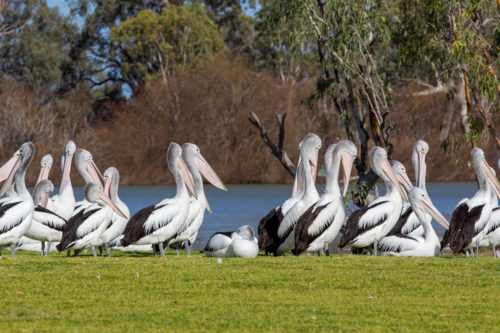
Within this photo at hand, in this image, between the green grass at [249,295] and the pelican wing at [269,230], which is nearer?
the green grass at [249,295]

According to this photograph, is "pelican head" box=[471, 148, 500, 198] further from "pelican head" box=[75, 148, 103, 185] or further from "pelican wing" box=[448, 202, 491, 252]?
"pelican head" box=[75, 148, 103, 185]

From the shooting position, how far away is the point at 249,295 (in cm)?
597

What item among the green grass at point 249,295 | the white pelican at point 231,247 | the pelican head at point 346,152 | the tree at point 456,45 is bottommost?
the green grass at point 249,295

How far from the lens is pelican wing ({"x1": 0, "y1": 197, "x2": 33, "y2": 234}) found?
8.21 meters

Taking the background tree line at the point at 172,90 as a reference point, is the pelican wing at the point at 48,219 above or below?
below

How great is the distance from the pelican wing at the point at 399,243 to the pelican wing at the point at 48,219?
4704 millimetres

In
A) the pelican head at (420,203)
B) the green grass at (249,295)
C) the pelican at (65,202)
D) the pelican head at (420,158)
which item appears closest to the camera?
the green grass at (249,295)

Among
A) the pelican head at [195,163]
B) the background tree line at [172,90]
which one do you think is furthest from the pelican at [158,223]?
the background tree line at [172,90]

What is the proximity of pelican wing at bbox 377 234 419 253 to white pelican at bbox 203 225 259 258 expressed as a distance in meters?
2.08

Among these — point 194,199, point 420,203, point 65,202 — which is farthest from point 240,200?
point 420,203

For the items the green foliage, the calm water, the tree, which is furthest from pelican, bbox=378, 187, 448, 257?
the green foliage

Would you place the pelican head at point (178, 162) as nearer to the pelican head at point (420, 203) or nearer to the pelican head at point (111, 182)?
the pelican head at point (111, 182)

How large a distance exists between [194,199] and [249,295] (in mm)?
5398

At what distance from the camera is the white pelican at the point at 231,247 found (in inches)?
355
